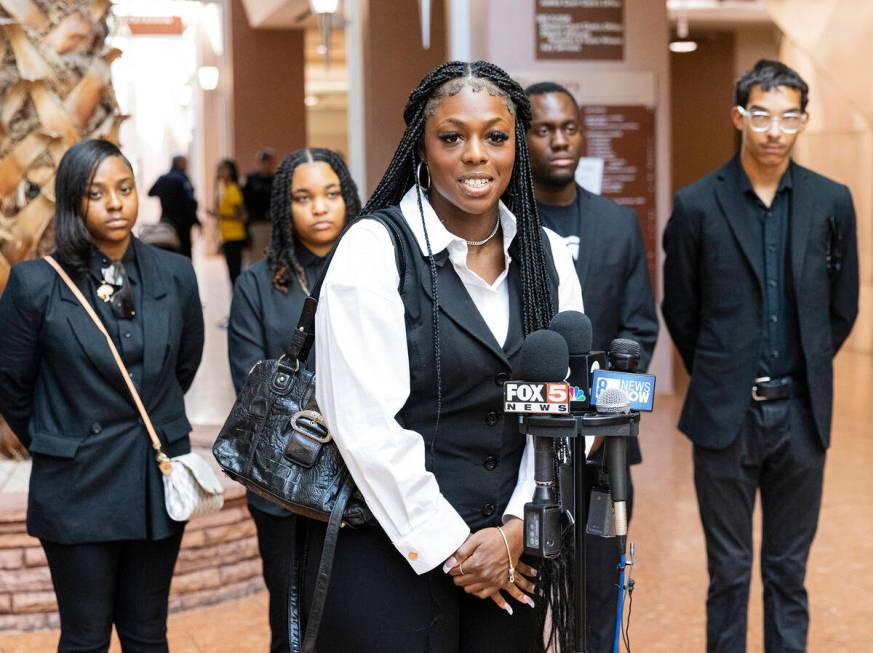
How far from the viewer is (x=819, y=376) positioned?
402 cm

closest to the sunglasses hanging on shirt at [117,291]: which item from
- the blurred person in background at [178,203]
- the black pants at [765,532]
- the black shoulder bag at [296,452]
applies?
the black shoulder bag at [296,452]

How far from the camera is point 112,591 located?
364 cm

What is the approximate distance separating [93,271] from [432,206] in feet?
4.66

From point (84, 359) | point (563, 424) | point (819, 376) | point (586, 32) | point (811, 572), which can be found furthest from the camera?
point (586, 32)

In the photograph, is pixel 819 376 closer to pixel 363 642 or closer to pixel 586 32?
pixel 363 642

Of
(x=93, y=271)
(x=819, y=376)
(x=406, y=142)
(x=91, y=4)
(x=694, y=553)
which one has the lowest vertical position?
(x=694, y=553)

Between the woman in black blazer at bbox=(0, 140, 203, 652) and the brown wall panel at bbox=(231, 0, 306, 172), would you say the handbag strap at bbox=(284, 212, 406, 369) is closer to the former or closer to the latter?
the woman in black blazer at bbox=(0, 140, 203, 652)

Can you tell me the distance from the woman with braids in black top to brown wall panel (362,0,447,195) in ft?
39.4

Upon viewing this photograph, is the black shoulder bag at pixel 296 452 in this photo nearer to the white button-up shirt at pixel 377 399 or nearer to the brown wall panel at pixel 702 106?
the white button-up shirt at pixel 377 399

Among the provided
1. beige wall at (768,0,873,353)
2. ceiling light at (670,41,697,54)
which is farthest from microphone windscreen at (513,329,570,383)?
ceiling light at (670,41,697,54)

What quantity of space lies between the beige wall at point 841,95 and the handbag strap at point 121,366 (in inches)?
320

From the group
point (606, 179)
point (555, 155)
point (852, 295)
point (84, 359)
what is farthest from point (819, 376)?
point (606, 179)

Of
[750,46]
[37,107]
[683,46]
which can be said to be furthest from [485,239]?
[750,46]

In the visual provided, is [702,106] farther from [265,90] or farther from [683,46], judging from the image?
[265,90]
